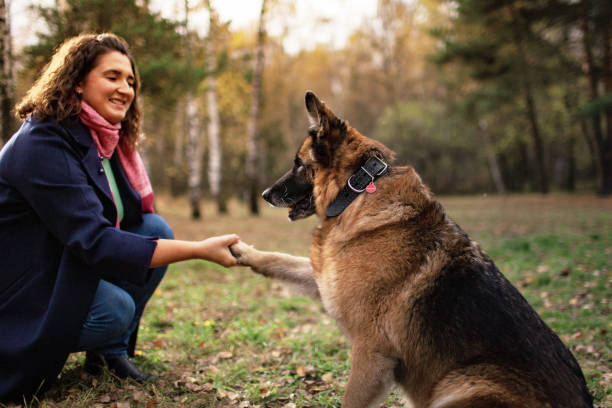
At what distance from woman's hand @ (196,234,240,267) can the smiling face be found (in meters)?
0.99

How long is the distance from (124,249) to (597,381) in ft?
10.7

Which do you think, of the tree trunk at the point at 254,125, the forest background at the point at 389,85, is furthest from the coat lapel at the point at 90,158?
the tree trunk at the point at 254,125

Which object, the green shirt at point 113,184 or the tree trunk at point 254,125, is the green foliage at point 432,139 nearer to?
the tree trunk at point 254,125

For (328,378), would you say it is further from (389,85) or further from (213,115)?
(389,85)

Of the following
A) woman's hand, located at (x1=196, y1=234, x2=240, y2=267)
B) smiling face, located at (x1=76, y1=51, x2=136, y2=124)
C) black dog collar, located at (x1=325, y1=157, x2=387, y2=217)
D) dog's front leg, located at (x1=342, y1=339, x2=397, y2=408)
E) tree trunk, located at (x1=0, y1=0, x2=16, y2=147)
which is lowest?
dog's front leg, located at (x1=342, y1=339, x2=397, y2=408)

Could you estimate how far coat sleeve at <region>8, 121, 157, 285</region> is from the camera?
2.08 m

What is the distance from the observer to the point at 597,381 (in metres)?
2.88

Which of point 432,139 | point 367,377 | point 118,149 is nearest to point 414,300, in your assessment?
point 367,377

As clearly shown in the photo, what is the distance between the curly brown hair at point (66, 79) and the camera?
7.50 ft

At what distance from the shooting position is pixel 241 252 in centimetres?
277

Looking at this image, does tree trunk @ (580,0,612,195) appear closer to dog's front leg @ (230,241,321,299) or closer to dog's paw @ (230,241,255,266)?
dog's front leg @ (230,241,321,299)

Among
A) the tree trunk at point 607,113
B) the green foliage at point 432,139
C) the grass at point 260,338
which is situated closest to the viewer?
the grass at point 260,338

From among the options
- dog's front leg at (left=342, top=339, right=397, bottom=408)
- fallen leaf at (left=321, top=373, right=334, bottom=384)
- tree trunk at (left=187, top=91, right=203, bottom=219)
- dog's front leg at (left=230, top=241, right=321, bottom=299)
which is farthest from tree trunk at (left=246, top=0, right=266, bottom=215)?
dog's front leg at (left=342, top=339, right=397, bottom=408)

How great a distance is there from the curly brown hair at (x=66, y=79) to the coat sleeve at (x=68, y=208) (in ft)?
0.57
